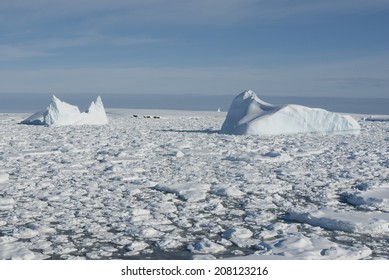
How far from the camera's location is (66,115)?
1869 centimetres

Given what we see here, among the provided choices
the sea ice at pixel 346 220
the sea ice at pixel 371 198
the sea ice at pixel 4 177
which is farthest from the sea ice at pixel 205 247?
the sea ice at pixel 4 177

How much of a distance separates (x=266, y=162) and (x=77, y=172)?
131 inches

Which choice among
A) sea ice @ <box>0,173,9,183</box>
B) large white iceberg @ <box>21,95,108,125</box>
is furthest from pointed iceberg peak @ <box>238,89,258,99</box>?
sea ice @ <box>0,173,9,183</box>

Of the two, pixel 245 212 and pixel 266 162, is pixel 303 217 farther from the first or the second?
pixel 266 162

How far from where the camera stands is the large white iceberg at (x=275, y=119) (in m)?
13.9

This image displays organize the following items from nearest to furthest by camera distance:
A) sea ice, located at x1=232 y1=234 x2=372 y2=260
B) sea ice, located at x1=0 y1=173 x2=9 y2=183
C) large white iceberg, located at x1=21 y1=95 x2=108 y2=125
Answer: sea ice, located at x1=232 y1=234 x2=372 y2=260 < sea ice, located at x1=0 y1=173 x2=9 y2=183 < large white iceberg, located at x1=21 y1=95 x2=108 y2=125

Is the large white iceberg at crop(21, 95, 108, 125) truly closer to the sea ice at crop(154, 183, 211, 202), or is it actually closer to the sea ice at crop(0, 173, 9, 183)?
the sea ice at crop(0, 173, 9, 183)

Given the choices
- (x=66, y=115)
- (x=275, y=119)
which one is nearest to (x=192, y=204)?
(x=275, y=119)

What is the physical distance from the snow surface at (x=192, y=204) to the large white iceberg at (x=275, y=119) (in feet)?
13.2

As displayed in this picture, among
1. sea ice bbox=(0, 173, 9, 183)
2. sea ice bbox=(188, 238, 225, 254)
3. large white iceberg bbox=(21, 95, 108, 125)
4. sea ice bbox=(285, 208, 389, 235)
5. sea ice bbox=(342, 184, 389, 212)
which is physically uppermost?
large white iceberg bbox=(21, 95, 108, 125)

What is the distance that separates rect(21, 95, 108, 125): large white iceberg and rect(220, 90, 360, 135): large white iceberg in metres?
7.02

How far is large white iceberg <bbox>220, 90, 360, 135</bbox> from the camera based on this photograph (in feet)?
45.4

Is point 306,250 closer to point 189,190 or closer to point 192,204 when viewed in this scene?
point 192,204

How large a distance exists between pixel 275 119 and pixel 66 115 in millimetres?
8816
